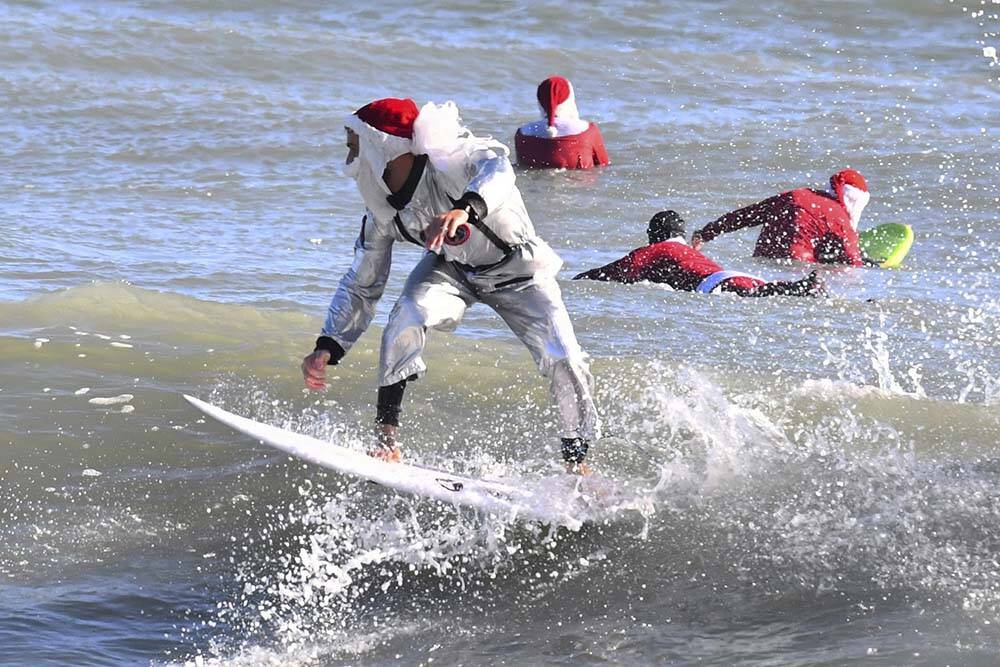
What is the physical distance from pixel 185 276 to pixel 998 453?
17.6 feet

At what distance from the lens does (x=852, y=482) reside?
612 centimetres

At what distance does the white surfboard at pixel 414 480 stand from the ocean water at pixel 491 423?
0.33 feet

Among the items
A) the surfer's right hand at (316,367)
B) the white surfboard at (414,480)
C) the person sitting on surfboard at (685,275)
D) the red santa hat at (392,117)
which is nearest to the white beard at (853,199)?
the person sitting on surfboard at (685,275)

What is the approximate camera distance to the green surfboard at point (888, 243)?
35.9ft

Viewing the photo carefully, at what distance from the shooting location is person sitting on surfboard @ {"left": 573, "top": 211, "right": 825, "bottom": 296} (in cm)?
951

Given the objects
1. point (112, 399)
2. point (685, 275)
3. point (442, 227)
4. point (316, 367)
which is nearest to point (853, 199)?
point (685, 275)

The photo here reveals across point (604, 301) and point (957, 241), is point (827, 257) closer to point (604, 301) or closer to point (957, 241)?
point (957, 241)

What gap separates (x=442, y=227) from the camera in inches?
196

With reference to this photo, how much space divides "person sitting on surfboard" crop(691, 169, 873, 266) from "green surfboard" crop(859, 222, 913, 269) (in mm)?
92

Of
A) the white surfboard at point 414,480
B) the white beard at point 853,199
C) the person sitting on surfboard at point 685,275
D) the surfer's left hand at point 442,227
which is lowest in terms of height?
the white surfboard at point 414,480

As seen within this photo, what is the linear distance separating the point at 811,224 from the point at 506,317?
5.92 meters

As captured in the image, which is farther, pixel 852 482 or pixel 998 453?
pixel 998 453

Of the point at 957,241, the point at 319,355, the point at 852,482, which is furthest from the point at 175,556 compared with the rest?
the point at 957,241

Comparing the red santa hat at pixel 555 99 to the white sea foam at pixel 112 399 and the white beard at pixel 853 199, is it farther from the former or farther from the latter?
the white sea foam at pixel 112 399
